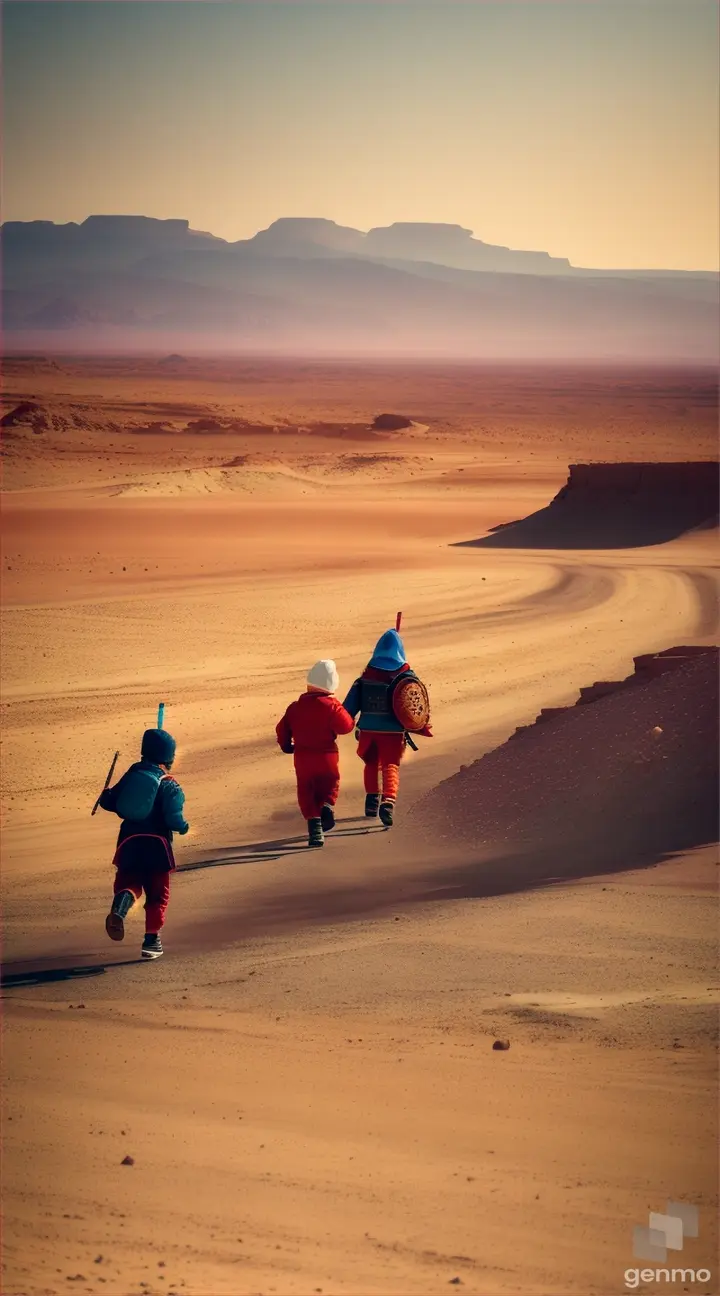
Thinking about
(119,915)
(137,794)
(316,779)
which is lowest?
(119,915)

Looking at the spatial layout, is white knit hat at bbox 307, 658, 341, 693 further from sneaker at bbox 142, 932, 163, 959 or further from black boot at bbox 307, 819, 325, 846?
sneaker at bbox 142, 932, 163, 959

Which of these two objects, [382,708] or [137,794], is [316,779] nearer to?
[382,708]

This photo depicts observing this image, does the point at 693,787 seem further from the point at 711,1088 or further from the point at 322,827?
the point at 711,1088

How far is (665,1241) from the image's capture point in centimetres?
493

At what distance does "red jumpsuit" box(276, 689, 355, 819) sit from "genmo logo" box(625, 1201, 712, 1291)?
519cm

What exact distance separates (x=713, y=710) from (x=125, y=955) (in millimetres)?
4436

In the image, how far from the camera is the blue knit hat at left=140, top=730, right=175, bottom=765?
8.18 metres

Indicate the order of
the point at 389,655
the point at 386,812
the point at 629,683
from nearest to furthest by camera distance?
the point at 389,655 < the point at 386,812 < the point at 629,683

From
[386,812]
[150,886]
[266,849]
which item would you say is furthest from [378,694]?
[150,886]

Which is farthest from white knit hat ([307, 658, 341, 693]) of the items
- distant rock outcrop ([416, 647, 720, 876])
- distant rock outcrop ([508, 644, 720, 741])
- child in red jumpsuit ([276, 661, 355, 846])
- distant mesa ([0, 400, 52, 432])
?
distant mesa ([0, 400, 52, 432])

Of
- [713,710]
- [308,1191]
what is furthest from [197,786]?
[308,1191]

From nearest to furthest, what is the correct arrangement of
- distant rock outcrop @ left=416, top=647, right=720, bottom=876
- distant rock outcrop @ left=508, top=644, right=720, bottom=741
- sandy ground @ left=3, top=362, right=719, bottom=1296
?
sandy ground @ left=3, top=362, right=719, bottom=1296, distant rock outcrop @ left=416, top=647, right=720, bottom=876, distant rock outcrop @ left=508, top=644, right=720, bottom=741

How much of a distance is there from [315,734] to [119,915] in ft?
7.90

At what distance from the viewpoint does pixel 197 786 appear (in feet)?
44.8
